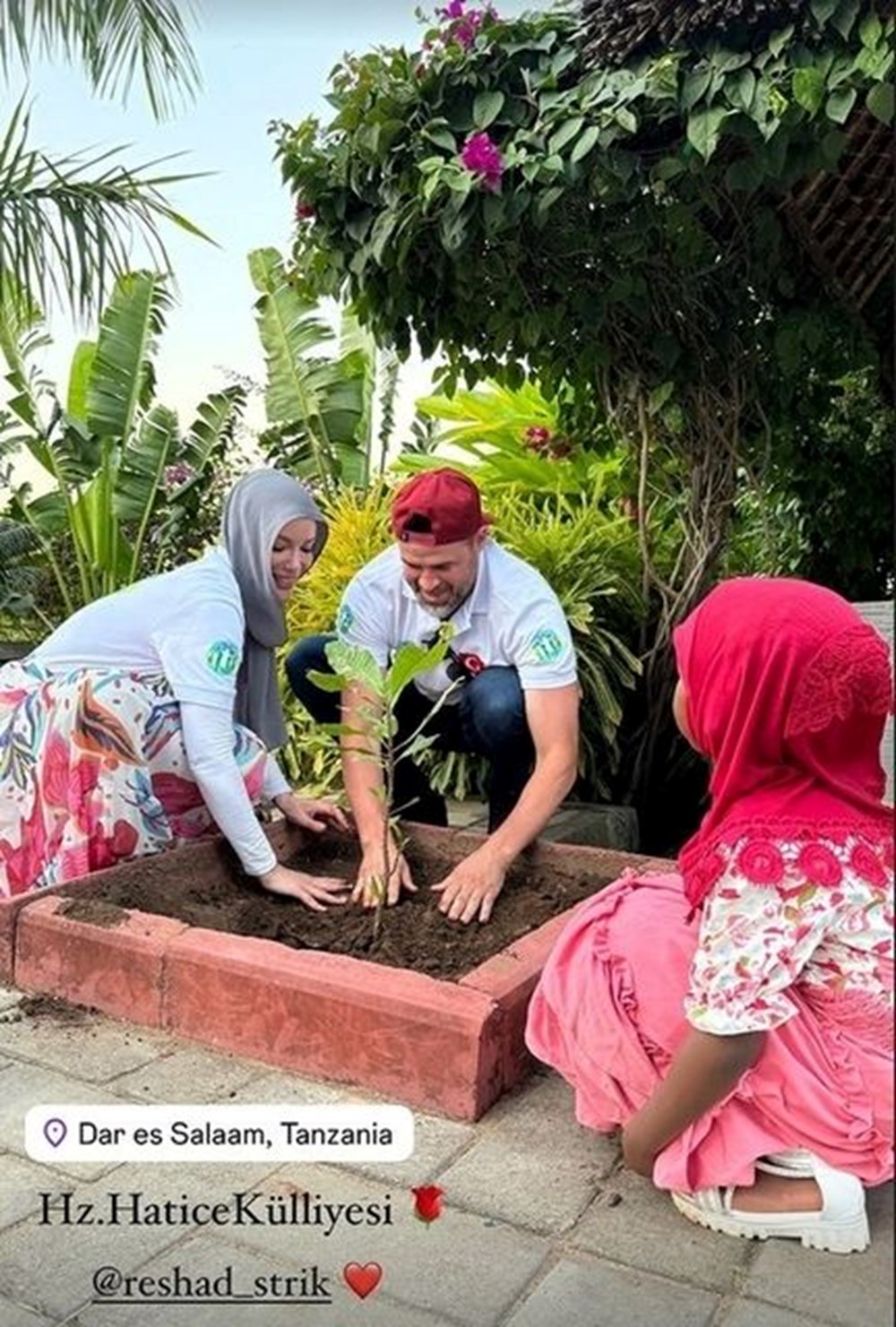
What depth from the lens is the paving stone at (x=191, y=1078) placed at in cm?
197

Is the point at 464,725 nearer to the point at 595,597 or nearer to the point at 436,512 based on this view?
the point at 436,512

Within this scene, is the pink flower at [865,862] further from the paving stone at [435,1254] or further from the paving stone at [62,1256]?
the paving stone at [62,1256]

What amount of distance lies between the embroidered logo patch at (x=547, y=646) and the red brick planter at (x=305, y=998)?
601 mm

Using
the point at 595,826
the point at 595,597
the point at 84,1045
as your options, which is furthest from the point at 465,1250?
the point at 595,597

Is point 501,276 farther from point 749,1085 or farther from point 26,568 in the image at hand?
point 26,568

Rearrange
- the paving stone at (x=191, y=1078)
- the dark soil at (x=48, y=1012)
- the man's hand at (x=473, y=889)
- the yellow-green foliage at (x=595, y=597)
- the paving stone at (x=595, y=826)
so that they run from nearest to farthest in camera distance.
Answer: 1. the paving stone at (x=191, y=1078)
2. the dark soil at (x=48, y=1012)
3. the man's hand at (x=473, y=889)
4. the paving stone at (x=595, y=826)
5. the yellow-green foliage at (x=595, y=597)

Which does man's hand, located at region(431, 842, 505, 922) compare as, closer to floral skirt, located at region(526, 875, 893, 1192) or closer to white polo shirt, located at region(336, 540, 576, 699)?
white polo shirt, located at region(336, 540, 576, 699)

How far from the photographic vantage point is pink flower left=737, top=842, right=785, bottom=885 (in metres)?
1.51

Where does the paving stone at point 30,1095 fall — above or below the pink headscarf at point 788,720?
below

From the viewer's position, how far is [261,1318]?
4.33 feet

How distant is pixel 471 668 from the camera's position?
115 inches

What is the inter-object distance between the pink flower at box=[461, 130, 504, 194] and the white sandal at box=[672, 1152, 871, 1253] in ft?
6.26

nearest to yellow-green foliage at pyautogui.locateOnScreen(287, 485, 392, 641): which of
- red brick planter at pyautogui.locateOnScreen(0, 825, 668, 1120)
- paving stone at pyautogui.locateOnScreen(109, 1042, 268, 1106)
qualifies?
red brick planter at pyautogui.locateOnScreen(0, 825, 668, 1120)

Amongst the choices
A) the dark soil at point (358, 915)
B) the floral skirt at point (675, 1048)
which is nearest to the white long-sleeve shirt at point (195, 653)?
the dark soil at point (358, 915)
